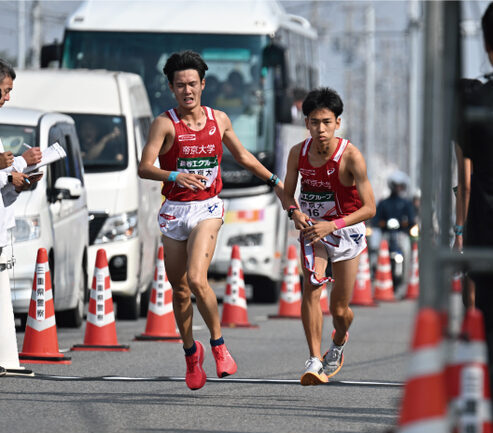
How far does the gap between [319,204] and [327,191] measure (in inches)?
3.8

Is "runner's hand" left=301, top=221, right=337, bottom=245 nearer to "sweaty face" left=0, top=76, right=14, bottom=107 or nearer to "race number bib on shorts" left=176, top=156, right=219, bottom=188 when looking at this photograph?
"race number bib on shorts" left=176, top=156, right=219, bottom=188

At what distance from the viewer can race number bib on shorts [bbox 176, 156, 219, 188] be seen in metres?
8.45

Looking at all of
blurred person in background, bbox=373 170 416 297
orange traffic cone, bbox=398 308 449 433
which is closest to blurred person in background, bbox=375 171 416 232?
blurred person in background, bbox=373 170 416 297

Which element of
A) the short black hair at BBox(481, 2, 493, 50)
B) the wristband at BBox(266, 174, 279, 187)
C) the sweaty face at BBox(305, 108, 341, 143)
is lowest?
the wristband at BBox(266, 174, 279, 187)

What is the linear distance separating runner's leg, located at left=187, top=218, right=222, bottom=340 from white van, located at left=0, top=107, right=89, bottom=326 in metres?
3.41

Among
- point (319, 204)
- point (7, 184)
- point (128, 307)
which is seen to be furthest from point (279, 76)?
point (319, 204)

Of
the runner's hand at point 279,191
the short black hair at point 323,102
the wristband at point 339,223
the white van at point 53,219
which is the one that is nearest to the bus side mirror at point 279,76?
the white van at point 53,219

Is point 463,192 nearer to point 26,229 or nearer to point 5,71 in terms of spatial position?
point 5,71

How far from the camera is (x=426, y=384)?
4.09 m

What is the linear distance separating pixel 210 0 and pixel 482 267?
1594 cm

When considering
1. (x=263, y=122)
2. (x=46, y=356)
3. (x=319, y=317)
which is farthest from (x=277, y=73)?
(x=319, y=317)

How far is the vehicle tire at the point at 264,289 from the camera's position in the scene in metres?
19.5

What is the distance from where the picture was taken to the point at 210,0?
20.3 meters

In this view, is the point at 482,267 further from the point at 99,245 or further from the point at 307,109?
the point at 99,245
